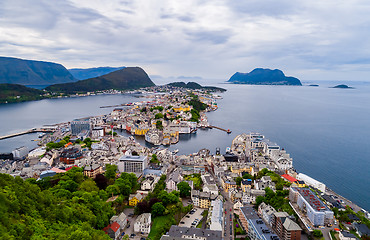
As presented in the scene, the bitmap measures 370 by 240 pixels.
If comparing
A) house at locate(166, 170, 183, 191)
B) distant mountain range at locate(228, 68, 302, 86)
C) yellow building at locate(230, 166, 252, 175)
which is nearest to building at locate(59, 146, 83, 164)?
house at locate(166, 170, 183, 191)

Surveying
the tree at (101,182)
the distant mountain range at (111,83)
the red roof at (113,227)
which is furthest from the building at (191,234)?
the distant mountain range at (111,83)

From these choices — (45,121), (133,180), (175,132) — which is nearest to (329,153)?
(175,132)

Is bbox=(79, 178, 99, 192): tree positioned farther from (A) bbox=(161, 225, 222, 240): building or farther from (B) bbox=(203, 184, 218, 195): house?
(B) bbox=(203, 184, 218, 195): house

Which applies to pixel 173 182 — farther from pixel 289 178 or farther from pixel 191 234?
pixel 289 178

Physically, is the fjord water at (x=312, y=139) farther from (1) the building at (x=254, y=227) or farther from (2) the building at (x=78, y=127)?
(1) the building at (x=254, y=227)

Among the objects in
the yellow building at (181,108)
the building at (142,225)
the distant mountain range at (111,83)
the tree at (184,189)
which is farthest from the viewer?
the distant mountain range at (111,83)
